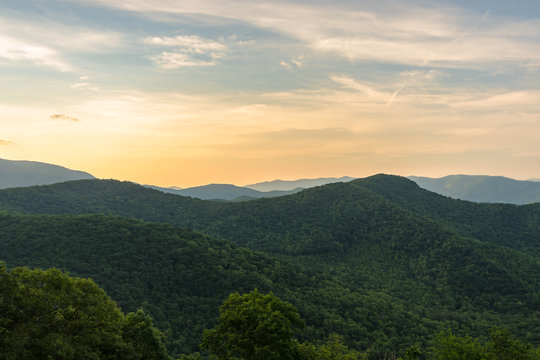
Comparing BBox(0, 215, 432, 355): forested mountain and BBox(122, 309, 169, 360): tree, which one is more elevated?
BBox(122, 309, 169, 360): tree

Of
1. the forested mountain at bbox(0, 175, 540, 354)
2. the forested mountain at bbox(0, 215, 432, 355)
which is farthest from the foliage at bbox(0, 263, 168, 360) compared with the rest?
the forested mountain at bbox(0, 175, 540, 354)

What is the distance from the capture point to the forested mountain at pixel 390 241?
351 feet

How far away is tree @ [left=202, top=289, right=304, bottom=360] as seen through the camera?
33969 millimetres

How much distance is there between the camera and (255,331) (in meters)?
34.4

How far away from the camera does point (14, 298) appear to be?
85.8ft

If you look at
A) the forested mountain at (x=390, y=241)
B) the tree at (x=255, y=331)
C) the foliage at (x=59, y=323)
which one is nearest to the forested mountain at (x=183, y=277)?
→ the forested mountain at (x=390, y=241)

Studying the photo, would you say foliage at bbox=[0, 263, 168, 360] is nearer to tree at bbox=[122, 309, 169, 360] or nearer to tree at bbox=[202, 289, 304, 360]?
tree at bbox=[122, 309, 169, 360]

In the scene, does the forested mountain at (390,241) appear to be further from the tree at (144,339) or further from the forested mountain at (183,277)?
the tree at (144,339)

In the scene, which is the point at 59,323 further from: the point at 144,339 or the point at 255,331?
the point at 255,331

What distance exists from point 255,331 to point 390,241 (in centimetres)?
13181

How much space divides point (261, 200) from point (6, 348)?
578ft

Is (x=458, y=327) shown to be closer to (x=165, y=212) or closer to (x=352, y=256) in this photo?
(x=352, y=256)

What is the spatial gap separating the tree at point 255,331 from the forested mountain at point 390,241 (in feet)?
154

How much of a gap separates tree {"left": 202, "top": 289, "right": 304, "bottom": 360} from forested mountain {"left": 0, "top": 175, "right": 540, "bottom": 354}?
154 feet
